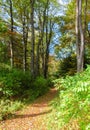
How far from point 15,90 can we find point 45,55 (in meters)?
16.7

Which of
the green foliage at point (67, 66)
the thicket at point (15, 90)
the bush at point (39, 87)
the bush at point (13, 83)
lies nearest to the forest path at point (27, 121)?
the thicket at point (15, 90)

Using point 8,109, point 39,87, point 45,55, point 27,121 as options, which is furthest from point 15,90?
point 45,55

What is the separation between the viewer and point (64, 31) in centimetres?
2752

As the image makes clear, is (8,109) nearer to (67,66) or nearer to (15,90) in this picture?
(15,90)

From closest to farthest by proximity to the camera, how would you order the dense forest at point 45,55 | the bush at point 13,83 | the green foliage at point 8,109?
the dense forest at point 45,55, the green foliage at point 8,109, the bush at point 13,83

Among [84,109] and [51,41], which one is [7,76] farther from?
[51,41]

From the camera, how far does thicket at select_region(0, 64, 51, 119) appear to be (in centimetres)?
1038

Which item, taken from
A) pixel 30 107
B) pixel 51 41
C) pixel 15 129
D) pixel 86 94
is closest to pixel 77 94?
pixel 86 94

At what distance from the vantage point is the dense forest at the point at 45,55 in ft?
18.3

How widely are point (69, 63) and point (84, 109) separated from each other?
19638mm

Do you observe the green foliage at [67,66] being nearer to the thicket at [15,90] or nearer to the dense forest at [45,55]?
the dense forest at [45,55]

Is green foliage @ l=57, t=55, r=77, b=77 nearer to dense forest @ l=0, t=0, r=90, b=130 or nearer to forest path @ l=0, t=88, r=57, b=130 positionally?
dense forest @ l=0, t=0, r=90, b=130

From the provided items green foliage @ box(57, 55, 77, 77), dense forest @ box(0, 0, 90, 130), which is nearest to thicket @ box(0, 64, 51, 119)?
dense forest @ box(0, 0, 90, 130)

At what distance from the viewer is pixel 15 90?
41.2ft
